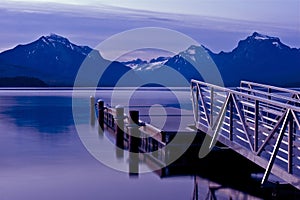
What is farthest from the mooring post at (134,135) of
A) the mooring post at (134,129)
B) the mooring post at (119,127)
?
the mooring post at (119,127)

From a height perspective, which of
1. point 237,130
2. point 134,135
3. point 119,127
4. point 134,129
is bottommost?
point 119,127

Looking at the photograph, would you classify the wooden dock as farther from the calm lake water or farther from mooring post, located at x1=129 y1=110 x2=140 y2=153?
the calm lake water

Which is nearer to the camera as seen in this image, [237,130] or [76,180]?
[76,180]

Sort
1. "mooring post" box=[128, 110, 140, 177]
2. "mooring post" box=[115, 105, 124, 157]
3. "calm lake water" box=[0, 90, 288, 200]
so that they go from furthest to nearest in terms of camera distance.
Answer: "mooring post" box=[115, 105, 124, 157], "mooring post" box=[128, 110, 140, 177], "calm lake water" box=[0, 90, 288, 200]

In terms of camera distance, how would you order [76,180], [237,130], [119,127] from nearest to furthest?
[76,180] → [237,130] → [119,127]

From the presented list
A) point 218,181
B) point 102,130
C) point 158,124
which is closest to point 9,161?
point 158,124

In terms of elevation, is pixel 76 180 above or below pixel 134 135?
below

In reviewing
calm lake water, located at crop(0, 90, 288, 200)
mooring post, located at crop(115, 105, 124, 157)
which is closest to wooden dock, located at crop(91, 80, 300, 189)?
mooring post, located at crop(115, 105, 124, 157)

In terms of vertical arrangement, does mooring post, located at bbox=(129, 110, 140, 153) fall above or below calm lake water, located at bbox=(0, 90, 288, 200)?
above

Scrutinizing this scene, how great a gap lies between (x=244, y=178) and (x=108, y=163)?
3973mm

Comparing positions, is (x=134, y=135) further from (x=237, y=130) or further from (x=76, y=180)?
(x=237, y=130)

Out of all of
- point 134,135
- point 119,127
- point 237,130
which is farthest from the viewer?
point 119,127

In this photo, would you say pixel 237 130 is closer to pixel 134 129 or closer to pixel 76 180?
pixel 134 129

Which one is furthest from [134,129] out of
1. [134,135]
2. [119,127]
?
[119,127]
